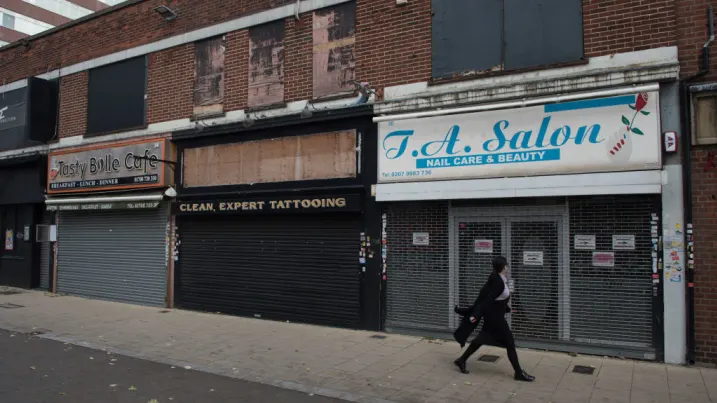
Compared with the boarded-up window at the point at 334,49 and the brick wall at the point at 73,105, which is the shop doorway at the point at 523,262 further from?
the brick wall at the point at 73,105

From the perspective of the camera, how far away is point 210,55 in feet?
38.8

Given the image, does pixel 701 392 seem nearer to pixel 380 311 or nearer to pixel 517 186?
A: pixel 517 186

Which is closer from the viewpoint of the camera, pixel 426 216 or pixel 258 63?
pixel 426 216

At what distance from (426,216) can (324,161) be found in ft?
7.95

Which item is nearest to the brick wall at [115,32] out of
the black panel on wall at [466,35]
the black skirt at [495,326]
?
the black panel on wall at [466,35]

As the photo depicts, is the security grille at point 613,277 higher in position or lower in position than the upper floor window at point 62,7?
lower

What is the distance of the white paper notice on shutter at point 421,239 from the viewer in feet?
29.2

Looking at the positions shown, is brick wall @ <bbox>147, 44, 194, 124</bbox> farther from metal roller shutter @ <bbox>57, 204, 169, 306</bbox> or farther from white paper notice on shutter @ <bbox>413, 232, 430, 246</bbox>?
white paper notice on shutter @ <bbox>413, 232, 430, 246</bbox>

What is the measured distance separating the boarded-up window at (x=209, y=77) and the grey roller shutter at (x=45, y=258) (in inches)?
280

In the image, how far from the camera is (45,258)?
1533 centimetres

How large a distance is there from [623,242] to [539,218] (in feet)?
4.10

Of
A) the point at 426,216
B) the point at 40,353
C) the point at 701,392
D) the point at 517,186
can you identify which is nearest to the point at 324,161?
the point at 426,216

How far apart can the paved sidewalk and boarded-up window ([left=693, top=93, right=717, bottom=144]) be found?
320cm

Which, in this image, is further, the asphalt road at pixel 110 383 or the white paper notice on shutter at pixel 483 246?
the white paper notice on shutter at pixel 483 246
